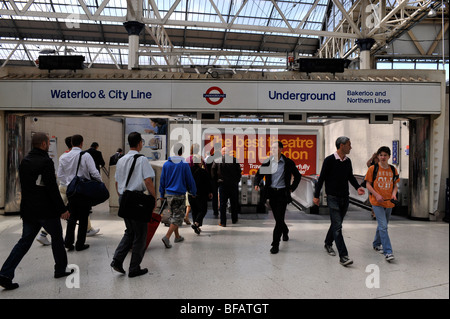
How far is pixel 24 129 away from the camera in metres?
8.13

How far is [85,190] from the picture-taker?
16.2 ft

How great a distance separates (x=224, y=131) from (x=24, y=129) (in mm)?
6053

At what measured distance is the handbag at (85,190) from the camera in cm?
491

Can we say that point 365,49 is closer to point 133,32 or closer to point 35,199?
point 133,32

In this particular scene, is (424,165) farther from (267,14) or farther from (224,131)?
(267,14)

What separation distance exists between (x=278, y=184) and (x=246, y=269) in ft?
4.55

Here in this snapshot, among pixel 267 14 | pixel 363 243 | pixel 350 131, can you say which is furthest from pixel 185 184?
pixel 267 14

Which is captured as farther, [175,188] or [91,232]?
[91,232]

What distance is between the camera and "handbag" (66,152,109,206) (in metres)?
4.91

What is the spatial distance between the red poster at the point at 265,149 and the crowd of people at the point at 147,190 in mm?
4933

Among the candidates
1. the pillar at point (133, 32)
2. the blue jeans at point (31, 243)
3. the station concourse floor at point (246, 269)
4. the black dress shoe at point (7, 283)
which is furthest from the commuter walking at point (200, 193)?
the pillar at point (133, 32)

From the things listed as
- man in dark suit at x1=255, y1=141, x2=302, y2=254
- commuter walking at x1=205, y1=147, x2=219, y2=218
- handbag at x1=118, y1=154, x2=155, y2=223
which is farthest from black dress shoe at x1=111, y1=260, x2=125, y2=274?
commuter walking at x1=205, y1=147, x2=219, y2=218

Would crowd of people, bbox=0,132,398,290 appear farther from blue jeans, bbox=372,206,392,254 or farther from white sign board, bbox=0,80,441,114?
white sign board, bbox=0,80,441,114

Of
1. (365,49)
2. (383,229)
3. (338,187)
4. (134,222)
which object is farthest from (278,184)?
(365,49)
